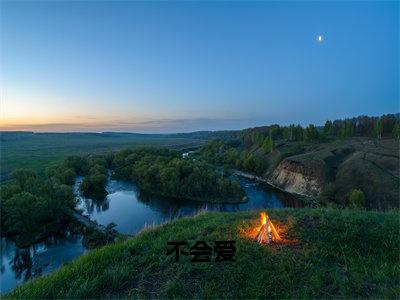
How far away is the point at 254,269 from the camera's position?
7781mm

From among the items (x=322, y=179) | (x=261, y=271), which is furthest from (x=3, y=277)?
(x=322, y=179)

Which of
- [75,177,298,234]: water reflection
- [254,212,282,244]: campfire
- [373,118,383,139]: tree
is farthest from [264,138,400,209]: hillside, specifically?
[254,212,282,244]: campfire

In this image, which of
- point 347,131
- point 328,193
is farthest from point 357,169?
point 347,131

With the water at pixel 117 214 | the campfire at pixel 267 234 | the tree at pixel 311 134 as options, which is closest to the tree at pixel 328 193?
the water at pixel 117 214

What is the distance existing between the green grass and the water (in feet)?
14.0

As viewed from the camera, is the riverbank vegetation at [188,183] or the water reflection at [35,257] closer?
the water reflection at [35,257]

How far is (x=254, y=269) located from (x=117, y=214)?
1995 inches

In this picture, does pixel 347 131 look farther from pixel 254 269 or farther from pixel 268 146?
pixel 254 269

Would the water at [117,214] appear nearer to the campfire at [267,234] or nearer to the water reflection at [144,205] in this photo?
the water reflection at [144,205]

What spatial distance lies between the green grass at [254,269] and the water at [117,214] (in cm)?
427

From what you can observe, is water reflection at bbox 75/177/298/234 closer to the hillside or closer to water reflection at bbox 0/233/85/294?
the hillside

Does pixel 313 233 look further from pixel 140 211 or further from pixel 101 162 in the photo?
pixel 101 162

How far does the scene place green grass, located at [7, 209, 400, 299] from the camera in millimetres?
6949

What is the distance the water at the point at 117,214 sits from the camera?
33.1 metres
